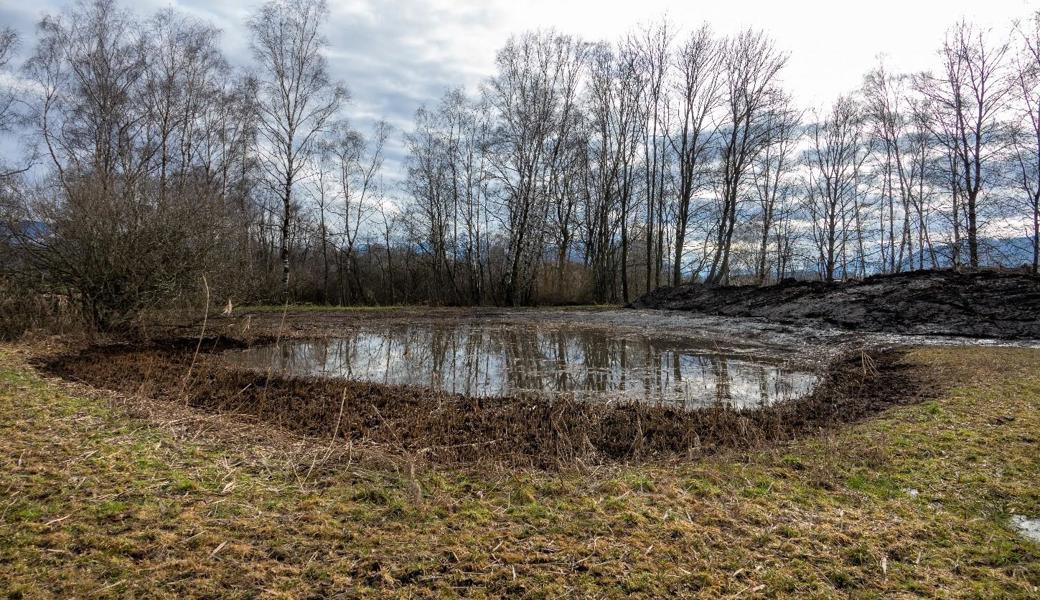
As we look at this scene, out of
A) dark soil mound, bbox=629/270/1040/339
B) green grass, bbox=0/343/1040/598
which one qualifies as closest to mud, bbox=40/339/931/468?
green grass, bbox=0/343/1040/598

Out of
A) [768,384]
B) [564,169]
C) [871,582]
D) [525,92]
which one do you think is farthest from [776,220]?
[871,582]

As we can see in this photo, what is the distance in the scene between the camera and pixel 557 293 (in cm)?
2744

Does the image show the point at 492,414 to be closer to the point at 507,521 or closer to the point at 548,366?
the point at 507,521

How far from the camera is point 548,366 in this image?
8758 mm

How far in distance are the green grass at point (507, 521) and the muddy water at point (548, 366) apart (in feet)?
8.35

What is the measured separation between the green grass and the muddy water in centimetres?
255

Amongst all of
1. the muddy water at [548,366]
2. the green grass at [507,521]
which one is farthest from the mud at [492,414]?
the muddy water at [548,366]

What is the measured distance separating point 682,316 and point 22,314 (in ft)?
57.6

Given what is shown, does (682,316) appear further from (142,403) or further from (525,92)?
(142,403)

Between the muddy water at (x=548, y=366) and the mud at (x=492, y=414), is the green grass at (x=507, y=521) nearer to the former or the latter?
the mud at (x=492, y=414)

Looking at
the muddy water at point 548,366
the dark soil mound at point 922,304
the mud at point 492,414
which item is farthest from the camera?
the dark soil mound at point 922,304

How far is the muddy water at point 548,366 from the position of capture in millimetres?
6801

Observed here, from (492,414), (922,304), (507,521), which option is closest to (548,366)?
(492,414)

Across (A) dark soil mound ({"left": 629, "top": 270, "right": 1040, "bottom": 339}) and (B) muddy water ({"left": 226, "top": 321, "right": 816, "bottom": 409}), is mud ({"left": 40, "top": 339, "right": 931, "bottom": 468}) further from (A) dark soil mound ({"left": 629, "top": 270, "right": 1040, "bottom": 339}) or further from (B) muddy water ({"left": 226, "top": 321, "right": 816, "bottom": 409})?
(A) dark soil mound ({"left": 629, "top": 270, "right": 1040, "bottom": 339})
